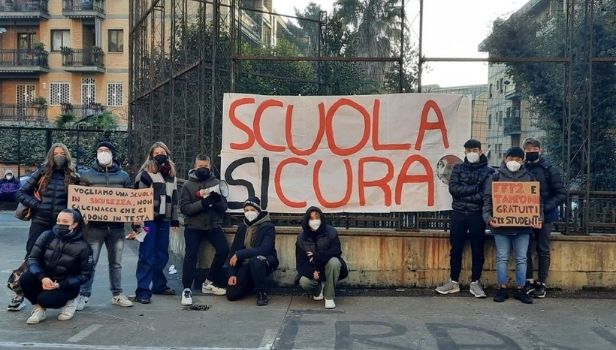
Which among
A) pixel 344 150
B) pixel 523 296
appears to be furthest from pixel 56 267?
pixel 523 296

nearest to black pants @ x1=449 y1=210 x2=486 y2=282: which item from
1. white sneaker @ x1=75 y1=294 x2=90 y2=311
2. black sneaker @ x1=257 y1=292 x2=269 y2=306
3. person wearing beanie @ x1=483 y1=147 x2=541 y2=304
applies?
person wearing beanie @ x1=483 y1=147 x2=541 y2=304

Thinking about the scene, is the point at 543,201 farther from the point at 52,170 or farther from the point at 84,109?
the point at 84,109

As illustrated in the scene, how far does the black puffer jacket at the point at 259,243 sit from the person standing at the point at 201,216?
0.26 m

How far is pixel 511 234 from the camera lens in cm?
761

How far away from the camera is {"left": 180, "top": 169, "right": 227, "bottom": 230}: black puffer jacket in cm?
770

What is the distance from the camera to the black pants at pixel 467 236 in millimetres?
7750

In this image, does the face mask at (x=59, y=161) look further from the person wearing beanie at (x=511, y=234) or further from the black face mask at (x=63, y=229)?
the person wearing beanie at (x=511, y=234)

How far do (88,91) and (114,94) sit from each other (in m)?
1.68

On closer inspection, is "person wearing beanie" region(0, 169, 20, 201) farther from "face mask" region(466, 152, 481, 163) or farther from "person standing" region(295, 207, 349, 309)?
"face mask" region(466, 152, 481, 163)

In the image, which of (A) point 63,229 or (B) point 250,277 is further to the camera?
(B) point 250,277

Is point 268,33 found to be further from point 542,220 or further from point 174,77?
point 542,220

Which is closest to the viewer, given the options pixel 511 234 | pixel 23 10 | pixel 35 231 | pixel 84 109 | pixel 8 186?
pixel 35 231

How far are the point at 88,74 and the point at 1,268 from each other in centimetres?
3382

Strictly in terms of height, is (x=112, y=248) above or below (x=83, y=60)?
below
